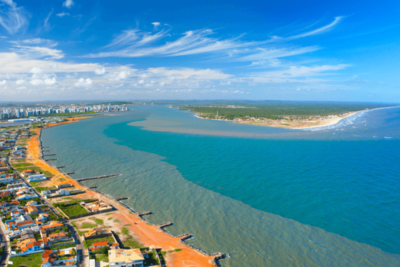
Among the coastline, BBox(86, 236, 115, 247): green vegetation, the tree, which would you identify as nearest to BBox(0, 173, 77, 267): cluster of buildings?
BBox(86, 236, 115, 247): green vegetation

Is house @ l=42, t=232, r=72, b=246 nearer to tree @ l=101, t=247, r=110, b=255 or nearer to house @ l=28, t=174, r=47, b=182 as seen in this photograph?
tree @ l=101, t=247, r=110, b=255

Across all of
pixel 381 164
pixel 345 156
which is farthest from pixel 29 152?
pixel 381 164

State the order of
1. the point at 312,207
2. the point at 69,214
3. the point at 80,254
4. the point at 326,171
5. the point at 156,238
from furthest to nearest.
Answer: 1. the point at 326,171
2. the point at 312,207
3. the point at 69,214
4. the point at 156,238
5. the point at 80,254

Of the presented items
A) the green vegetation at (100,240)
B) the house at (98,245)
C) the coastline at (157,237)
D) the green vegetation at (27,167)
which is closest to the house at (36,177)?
the green vegetation at (27,167)

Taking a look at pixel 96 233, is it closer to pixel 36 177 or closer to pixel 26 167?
pixel 36 177

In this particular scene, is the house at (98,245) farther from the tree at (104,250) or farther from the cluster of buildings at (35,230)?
the cluster of buildings at (35,230)

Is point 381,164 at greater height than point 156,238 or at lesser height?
greater

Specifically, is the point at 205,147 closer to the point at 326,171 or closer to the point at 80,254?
the point at 326,171
